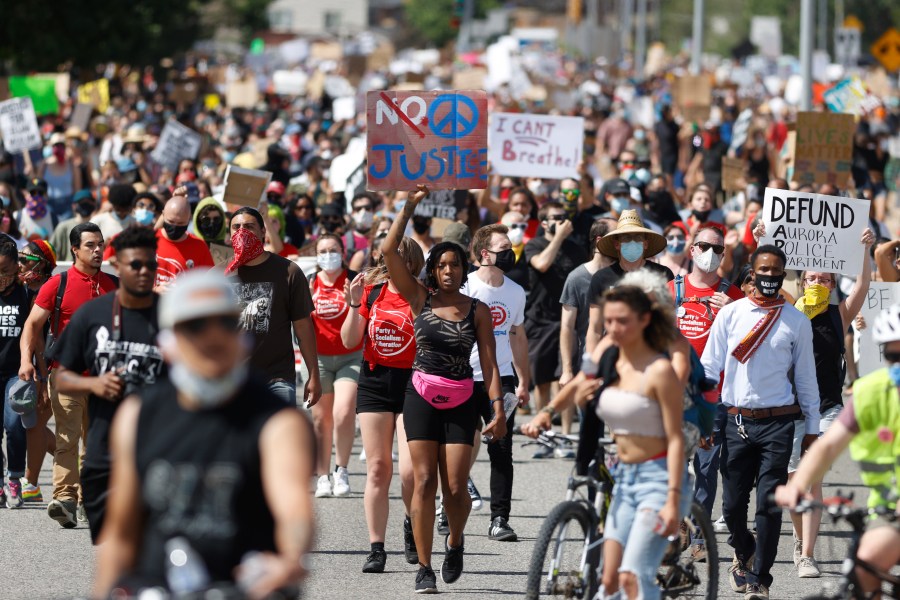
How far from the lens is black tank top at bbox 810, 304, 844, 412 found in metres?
9.52

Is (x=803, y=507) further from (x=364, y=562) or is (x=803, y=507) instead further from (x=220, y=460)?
(x=364, y=562)

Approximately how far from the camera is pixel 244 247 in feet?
29.2

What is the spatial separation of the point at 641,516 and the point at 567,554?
1.85 ft

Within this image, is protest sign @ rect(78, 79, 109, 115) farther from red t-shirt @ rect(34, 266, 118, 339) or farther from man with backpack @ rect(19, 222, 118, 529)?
red t-shirt @ rect(34, 266, 118, 339)

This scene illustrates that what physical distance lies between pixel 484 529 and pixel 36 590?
112 inches

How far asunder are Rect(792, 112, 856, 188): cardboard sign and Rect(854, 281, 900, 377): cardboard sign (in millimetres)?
5353

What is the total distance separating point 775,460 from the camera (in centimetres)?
845

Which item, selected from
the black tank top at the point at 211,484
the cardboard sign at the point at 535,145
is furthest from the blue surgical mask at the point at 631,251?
the cardboard sign at the point at 535,145

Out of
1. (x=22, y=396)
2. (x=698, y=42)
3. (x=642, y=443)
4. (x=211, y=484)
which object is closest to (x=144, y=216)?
(x=22, y=396)

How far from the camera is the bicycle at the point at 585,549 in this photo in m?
6.96

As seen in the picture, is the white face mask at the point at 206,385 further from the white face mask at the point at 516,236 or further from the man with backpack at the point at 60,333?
the white face mask at the point at 516,236

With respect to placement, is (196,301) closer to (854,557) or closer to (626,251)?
(854,557)

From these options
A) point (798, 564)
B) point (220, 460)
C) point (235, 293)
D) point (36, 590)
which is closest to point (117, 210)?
point (235, 293)

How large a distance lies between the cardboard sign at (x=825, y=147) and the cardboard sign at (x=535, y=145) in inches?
91.4
